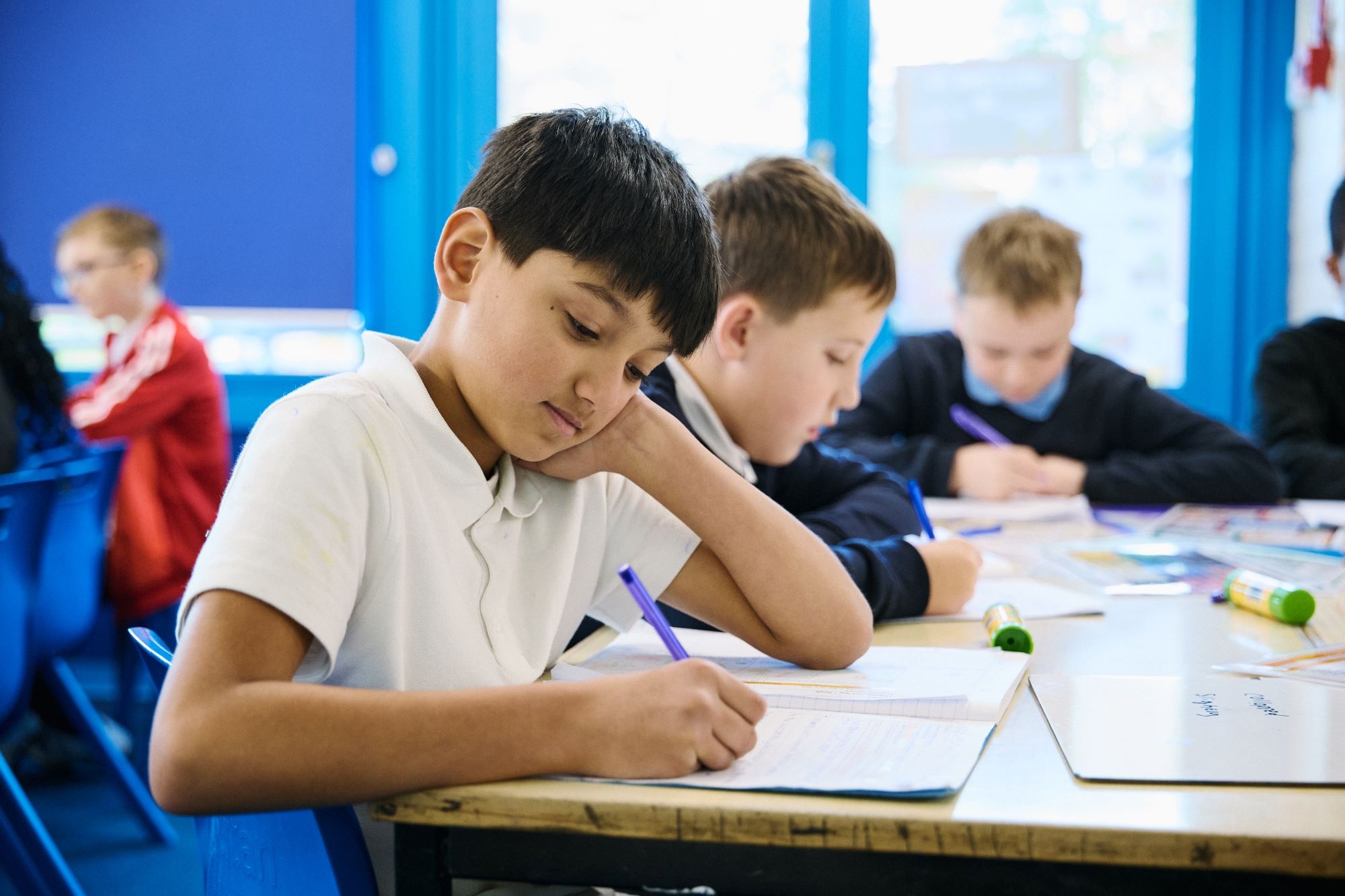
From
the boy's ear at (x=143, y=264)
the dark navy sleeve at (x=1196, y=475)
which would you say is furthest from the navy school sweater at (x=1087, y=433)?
the boy's ear at (x=143, y=264)

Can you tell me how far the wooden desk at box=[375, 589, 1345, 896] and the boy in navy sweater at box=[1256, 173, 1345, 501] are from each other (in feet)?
6.76

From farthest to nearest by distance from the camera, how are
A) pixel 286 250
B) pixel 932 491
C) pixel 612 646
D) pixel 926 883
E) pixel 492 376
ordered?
1. pixel 286 250
2. pixel 932 491
3. pixel 612 646
4. pixel 492 376
5. pixel 926 883

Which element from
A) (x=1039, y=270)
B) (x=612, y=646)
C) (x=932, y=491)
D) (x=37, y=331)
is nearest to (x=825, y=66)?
(x=1039, y=270)

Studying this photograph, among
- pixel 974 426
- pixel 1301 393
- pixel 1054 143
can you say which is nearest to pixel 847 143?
pixel 1054 143

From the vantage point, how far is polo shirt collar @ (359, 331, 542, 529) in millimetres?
891

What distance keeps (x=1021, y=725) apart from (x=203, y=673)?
1.74 ft

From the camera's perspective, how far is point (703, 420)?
55.1 inches

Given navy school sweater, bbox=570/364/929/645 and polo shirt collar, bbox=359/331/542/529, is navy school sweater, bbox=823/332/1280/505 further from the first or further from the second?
polo shirt collar, bbox=359/331/542/529

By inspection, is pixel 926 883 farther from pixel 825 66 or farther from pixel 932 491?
pixel 825 66

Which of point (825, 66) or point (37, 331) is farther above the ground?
point (825, 66)

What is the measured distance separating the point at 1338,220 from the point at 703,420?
5.86 feet

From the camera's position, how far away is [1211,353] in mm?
3189

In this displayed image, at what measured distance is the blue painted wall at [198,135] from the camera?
354 cm

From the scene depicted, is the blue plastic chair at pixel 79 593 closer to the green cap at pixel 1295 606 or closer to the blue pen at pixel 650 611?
the blue pen at pixel 650 611
